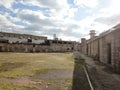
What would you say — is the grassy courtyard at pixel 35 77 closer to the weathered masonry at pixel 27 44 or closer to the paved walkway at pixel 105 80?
the paved walkway at pixel 105 80

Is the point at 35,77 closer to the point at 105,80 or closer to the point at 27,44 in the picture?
the point at 105,80

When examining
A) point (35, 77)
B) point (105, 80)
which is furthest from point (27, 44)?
point (105, 80)

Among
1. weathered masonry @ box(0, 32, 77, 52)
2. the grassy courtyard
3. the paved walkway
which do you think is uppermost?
weathered masonry @ box(0, 32, 77, 52)

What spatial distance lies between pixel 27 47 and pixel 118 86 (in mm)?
45529

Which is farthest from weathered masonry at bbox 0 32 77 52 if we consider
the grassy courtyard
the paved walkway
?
the paved walkway

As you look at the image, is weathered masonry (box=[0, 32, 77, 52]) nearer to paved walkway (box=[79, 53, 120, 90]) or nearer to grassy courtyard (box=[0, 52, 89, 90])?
grassy courtyard (box=[0, 52, 89, 90])

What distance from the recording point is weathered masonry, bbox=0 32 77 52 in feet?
157

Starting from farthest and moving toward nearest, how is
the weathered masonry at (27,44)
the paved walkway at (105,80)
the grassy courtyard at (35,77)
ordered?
the weathered masonry at (27,44) < the paved walkway at (105,80) < the grassy courtyard at (35,77)

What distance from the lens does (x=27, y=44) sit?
5284 centimetres

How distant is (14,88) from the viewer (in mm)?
7746

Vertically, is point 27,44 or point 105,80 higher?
point 27,44

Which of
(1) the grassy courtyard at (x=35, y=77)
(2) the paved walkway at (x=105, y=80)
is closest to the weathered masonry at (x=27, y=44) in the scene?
(1) the grassy courtyard at (x=35, y=77)

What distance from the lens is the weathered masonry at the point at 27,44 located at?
47938mm

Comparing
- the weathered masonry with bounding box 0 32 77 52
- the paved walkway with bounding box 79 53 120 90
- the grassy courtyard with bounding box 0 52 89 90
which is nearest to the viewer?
the grassy courtyard with bounding box 0 52 89 90
